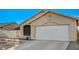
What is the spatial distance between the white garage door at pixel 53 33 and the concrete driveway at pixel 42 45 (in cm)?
14

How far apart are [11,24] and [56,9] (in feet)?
5.11

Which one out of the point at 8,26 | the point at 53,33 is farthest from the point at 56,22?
the point at 8,26

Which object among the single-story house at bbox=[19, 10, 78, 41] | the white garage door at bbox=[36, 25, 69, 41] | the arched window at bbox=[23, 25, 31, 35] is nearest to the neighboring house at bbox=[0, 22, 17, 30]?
the single-story house at bbox=[19, 10, 78, 41]

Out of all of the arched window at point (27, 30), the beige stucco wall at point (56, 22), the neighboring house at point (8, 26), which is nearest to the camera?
the beige stucco wall at point (56, 22)

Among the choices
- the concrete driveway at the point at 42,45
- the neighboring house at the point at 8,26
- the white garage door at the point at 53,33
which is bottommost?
the concrete driveway at the point at 42,45

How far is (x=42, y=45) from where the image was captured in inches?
317

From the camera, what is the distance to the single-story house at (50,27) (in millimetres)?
7895

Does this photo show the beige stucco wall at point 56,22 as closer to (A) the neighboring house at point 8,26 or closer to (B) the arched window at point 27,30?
(B) the arched window at point 27,30

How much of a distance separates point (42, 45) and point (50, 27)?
2.16 ft

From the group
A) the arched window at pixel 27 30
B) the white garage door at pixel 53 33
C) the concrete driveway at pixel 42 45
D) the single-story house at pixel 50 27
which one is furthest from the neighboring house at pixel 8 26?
the white garage door at pixel 53 33

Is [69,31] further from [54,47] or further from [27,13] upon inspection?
[27,13]

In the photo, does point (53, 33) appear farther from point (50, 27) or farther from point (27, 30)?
point (27, 30)

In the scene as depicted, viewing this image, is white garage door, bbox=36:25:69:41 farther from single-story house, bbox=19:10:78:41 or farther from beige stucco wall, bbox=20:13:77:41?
beige stucco wall, bbox=20:13:77:41
